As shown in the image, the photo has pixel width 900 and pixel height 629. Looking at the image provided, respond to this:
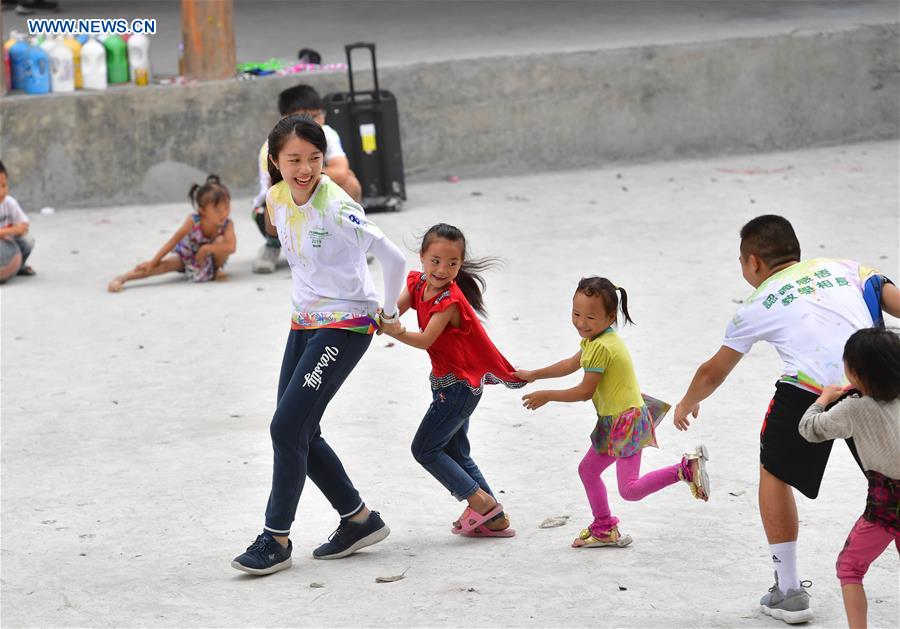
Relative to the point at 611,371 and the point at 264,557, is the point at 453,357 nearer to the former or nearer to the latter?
the point at 611,371

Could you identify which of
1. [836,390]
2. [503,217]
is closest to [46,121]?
[503,217]

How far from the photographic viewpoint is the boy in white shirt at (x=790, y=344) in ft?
12.4

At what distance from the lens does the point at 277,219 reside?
4.45 meters

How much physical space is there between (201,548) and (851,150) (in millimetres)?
8966

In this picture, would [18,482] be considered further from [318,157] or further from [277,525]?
[318,157]

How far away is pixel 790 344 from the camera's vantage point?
3.80 meters

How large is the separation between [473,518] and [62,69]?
292 inches

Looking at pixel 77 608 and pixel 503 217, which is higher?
pixel 503 217

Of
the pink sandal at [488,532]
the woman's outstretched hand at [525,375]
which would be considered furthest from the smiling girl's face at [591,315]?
the pink sandal at [488,532]

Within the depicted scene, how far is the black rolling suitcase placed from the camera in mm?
10297

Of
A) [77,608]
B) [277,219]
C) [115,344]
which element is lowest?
[77,608]

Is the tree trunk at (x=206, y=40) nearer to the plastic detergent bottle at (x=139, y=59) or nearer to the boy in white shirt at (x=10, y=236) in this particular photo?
the plastic detergent bottle at (x=139, y=59)

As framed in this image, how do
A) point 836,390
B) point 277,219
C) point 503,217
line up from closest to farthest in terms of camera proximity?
1. point 836,390
2. point 277,219
3. point 503,217

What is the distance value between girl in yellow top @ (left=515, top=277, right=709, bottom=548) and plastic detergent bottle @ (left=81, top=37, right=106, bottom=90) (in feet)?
24.2
